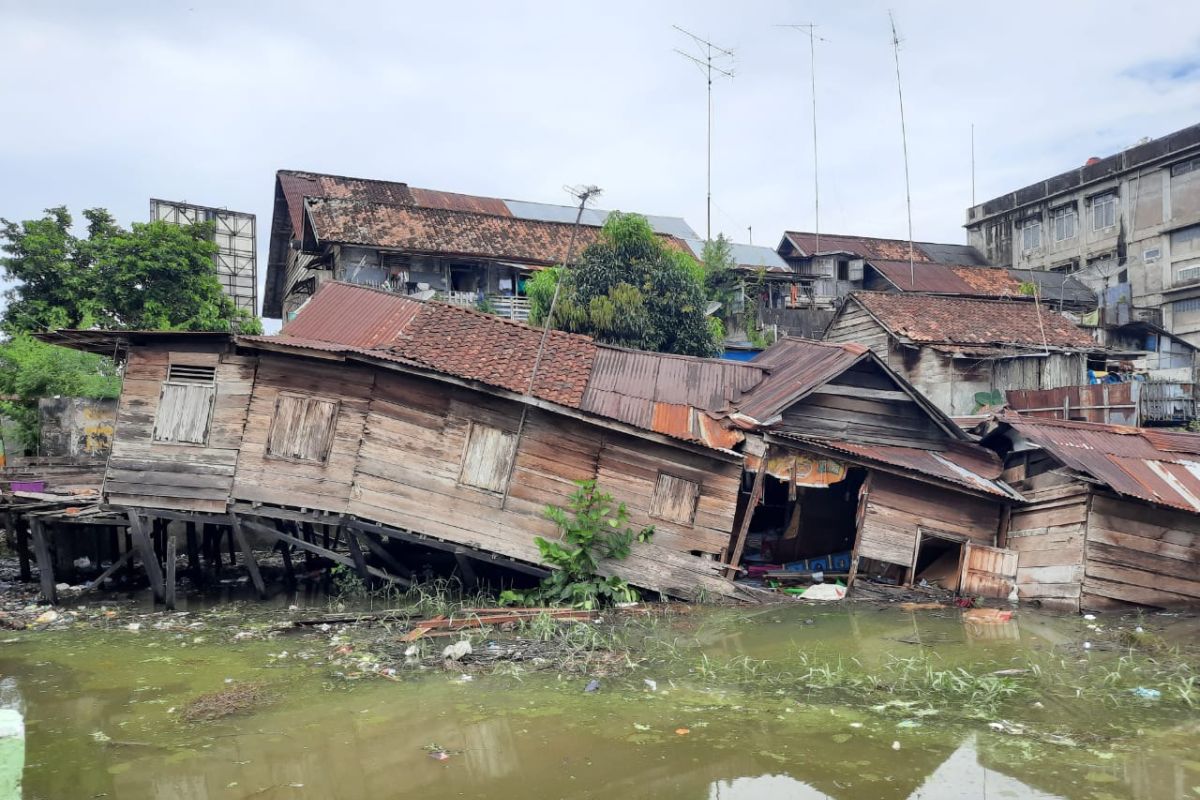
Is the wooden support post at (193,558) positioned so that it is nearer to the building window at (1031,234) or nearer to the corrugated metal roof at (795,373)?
the corrugated metal roof at (795,373)

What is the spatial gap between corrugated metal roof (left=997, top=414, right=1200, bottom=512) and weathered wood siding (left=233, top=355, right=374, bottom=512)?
37.2 ft

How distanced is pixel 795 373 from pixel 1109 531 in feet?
18.7

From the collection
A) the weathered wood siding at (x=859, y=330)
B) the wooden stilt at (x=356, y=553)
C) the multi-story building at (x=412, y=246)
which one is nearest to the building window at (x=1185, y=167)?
the weathered wood siding at (x=859, y=330)

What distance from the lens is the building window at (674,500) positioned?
13672mm

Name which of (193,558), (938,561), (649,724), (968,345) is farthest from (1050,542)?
(193,558)

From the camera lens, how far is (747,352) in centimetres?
2856

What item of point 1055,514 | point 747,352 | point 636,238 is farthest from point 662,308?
point 1055,514

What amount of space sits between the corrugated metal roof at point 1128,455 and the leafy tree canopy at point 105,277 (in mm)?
21054

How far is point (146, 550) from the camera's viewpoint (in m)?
13.0

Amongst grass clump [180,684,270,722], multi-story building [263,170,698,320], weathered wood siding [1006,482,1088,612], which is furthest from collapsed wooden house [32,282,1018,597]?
multi-story building [263,170,698,320]

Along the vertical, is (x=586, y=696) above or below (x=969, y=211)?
below

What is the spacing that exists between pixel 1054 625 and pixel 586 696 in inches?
303

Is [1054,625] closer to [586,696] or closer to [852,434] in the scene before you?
[852,434]

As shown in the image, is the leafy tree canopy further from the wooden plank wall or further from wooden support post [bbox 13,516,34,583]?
the wooden plank wall
